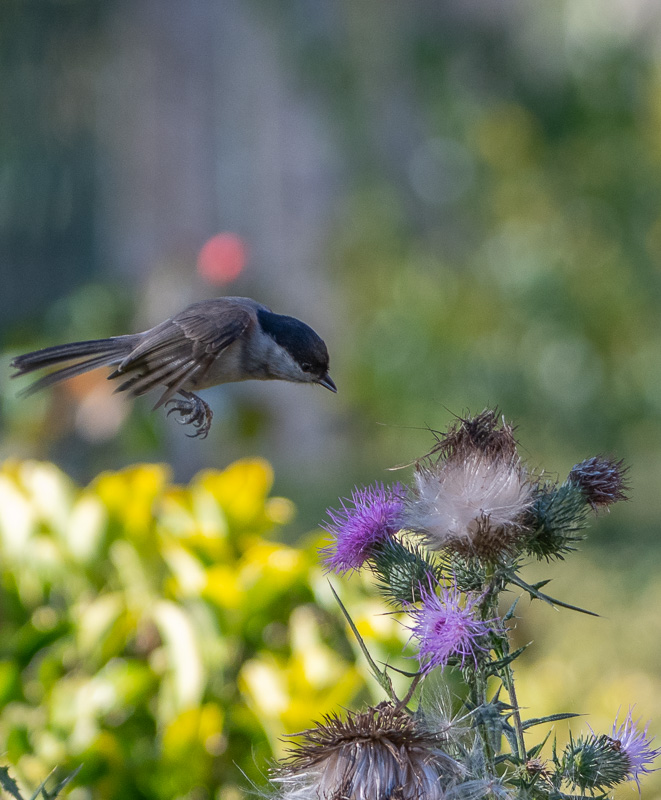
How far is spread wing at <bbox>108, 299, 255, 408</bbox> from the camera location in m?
1.27

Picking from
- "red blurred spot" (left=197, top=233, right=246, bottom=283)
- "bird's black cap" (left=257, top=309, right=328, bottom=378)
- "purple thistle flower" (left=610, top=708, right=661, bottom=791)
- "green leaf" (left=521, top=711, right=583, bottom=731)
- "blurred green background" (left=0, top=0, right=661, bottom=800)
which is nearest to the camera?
"green leaf" (left=521, top=711, right=583, bottom=731)

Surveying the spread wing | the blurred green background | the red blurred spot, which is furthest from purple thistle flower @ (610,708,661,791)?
the red blurred spot

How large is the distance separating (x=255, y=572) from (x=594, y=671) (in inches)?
102

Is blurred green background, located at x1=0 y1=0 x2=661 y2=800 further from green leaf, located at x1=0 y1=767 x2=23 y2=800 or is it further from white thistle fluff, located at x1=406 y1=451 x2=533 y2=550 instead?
green leaf, located at x1=0 y1=767 x2=23 y2=800

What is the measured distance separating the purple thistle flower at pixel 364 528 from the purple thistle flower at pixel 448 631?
0.43 ft

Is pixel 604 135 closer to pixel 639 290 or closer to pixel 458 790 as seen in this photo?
pixel 639 290

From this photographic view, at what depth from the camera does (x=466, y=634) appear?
1.02 metres

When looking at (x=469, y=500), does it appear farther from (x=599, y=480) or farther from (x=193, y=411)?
(x=193, y=411)

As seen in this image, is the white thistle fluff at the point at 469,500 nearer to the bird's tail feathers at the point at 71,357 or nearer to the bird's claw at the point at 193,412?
the bird's claw at the point at 193,412

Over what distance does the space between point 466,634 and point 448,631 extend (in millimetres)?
20

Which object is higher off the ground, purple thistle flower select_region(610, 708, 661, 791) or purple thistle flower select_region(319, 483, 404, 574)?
purple thistle flower select_region(319, 483, 404, 574)

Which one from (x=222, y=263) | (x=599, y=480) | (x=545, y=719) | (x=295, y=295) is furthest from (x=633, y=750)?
Answer: (x=295, y=295)

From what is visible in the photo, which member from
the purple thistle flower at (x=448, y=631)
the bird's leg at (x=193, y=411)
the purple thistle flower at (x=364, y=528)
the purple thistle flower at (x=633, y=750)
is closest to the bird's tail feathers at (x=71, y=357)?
the bird's leg at (x=193, y=411)

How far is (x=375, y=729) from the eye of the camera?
1.04 meters
